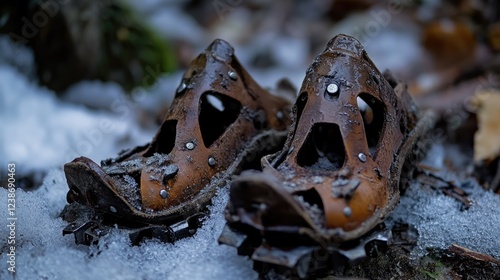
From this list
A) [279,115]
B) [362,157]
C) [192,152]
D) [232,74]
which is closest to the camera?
[362,157]

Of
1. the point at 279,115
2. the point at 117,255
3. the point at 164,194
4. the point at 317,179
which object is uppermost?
the point at 279,115

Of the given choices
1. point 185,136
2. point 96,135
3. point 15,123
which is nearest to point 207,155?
point 185,136

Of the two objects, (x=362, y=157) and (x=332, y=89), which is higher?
(x=332, y=89)

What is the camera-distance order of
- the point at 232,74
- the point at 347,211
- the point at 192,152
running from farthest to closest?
the point at 232,74 → the point at 192,152 → the point at 347,211

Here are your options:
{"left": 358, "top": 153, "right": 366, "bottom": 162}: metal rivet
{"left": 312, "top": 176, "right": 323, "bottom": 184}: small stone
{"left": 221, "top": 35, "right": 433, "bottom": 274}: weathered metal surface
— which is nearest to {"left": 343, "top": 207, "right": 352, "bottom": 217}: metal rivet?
{"left": 221, "top": 35, "right": 433, "bottom": 274}: weathered metal surface

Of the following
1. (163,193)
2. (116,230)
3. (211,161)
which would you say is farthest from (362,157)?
(116,230)

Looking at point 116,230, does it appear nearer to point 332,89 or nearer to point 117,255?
point 117,255

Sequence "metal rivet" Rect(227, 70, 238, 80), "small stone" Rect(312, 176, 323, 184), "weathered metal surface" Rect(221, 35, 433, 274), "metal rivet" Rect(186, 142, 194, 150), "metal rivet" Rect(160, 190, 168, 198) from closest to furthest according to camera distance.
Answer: "weathered metal surface" Rect(221, 35, 433, 274) < "small stone" Rect(312, 176, 323, 184) < "metal rivet" Rect(160, 190, 168, 198) < "metal rivet" Rect(186, 142, 194, 150) < "metal rivet" Rect(227, 70, 238, 80)

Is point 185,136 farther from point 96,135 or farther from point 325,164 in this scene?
point 96,135

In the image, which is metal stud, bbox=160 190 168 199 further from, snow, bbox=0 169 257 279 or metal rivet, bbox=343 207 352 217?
metal rivet, bbox=343 207 352 217

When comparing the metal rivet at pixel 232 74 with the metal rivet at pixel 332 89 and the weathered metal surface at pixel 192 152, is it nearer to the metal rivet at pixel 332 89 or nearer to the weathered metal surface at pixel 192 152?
the weathered metal surface at pixel 192 152

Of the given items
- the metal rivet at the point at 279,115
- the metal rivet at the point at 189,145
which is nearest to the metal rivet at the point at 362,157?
the metal rivet at the point at 189,145

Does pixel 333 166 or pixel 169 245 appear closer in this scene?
pixel 169 245
